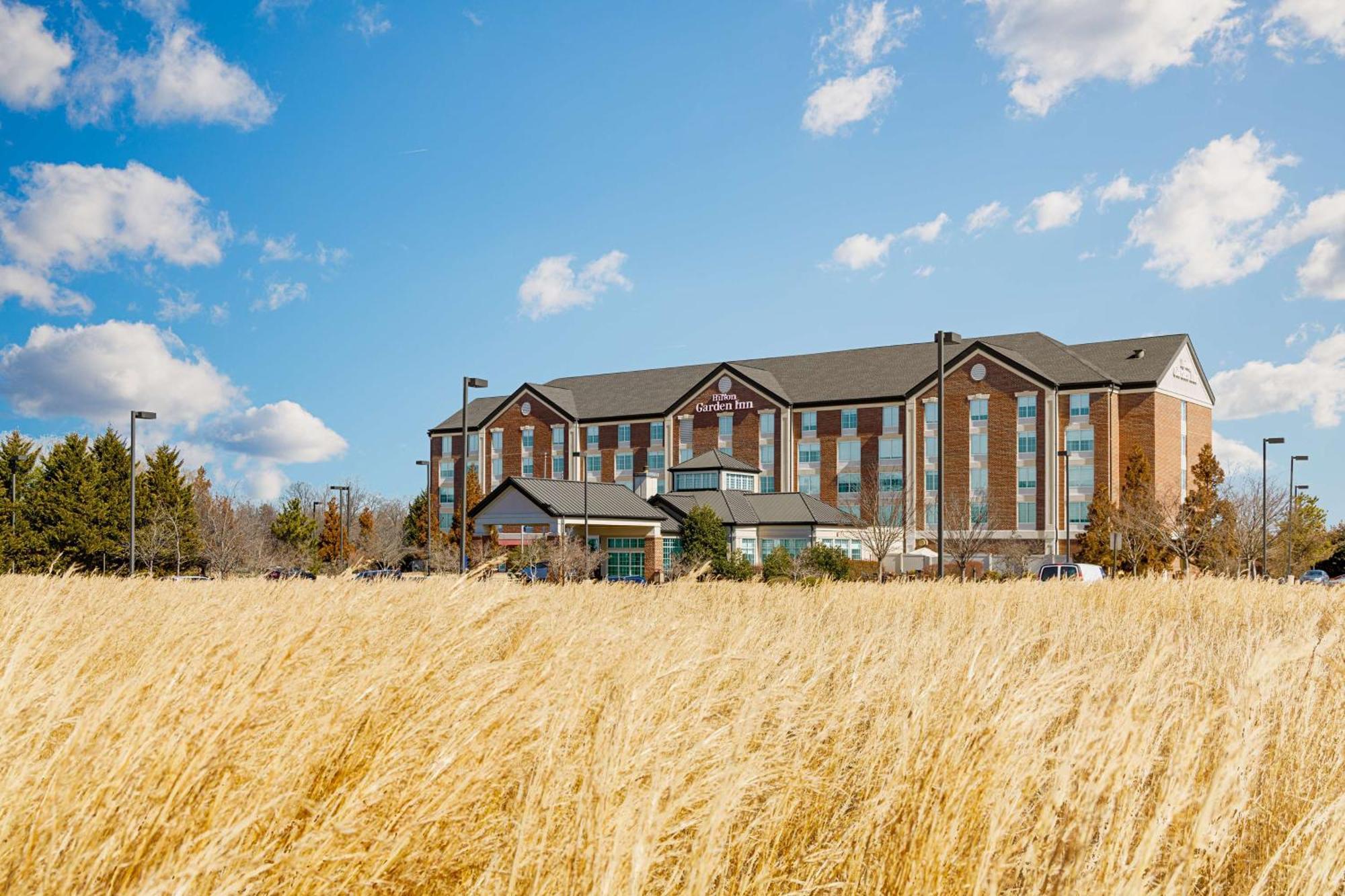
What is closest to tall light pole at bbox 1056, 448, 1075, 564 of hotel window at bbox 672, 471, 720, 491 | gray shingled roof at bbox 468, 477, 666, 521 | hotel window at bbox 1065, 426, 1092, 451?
hotel window at bbox 1065, 426, 1092, 451

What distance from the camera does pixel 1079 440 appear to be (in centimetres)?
5653

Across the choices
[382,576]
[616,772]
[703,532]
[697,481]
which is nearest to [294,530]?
[697,481]

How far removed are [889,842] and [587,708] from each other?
1.49 meters

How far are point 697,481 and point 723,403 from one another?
28.7 ft

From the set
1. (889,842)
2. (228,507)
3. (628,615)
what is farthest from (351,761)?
(228,507)

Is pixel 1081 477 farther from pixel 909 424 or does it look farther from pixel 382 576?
pixel 382 576

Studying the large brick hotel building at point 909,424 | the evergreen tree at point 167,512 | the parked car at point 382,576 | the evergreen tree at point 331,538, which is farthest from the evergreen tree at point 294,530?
the parked car at point 382,576

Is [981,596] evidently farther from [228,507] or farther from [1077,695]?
[228,507]

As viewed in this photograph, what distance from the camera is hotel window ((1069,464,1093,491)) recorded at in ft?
184

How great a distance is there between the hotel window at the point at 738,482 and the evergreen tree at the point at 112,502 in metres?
31.9

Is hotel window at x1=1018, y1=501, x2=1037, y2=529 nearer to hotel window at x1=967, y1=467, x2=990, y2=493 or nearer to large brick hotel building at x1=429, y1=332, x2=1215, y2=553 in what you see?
large brick hotel building at x1=429, y1=332, x2=1215, y2=553

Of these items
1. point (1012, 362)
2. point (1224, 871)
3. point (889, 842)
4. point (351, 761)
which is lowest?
point (1224, 871)

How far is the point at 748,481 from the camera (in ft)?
206

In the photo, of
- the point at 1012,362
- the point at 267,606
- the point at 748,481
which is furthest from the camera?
the point at 748,481
